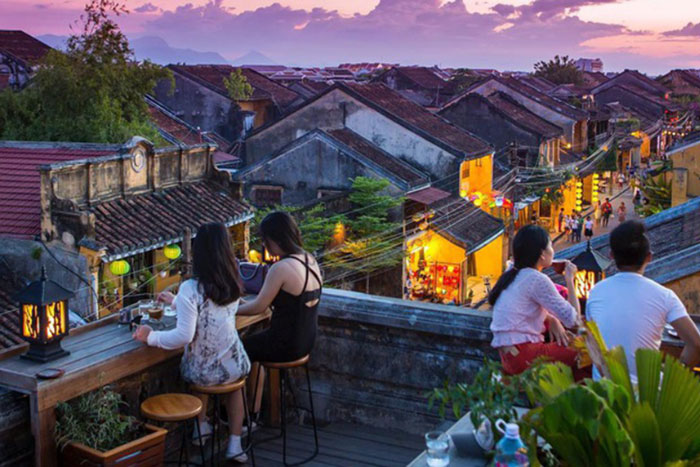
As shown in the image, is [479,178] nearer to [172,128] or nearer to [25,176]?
[172,128]

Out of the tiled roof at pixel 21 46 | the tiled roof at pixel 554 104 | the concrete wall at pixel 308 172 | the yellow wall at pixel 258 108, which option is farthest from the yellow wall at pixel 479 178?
the tiled roof at pixel 21 46

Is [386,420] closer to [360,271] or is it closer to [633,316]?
[633,316]

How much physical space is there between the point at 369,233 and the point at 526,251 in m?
18.3

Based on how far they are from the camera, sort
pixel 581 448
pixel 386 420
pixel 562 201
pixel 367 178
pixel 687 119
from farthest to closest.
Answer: pixel 687 119
pixel 562 201
pixel 367 178
pixel 386 420
pixel 581 448

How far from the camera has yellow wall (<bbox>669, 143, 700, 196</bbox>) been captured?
20.5 metres

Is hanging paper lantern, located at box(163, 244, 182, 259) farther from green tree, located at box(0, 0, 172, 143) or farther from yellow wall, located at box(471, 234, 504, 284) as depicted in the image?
yellow wall, located at box(471, 234, 504, 284)

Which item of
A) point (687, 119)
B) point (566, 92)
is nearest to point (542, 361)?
point (566, 92)

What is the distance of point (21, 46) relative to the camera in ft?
125

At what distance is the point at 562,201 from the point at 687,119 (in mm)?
28365

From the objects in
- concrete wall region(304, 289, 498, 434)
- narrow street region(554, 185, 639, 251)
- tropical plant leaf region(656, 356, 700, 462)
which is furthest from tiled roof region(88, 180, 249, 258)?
narrow street region(554, 185, 639, 251)

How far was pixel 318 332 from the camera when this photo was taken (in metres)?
6.18


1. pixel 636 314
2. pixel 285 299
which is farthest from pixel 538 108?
pixel 636 314

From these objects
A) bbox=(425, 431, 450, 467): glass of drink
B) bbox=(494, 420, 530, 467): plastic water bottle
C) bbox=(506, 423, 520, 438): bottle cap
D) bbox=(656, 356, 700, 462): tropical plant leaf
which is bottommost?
bbox=(425, 431, 450, 467): glass of drink

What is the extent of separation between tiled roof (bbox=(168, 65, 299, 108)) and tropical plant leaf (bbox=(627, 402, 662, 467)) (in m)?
36.8
